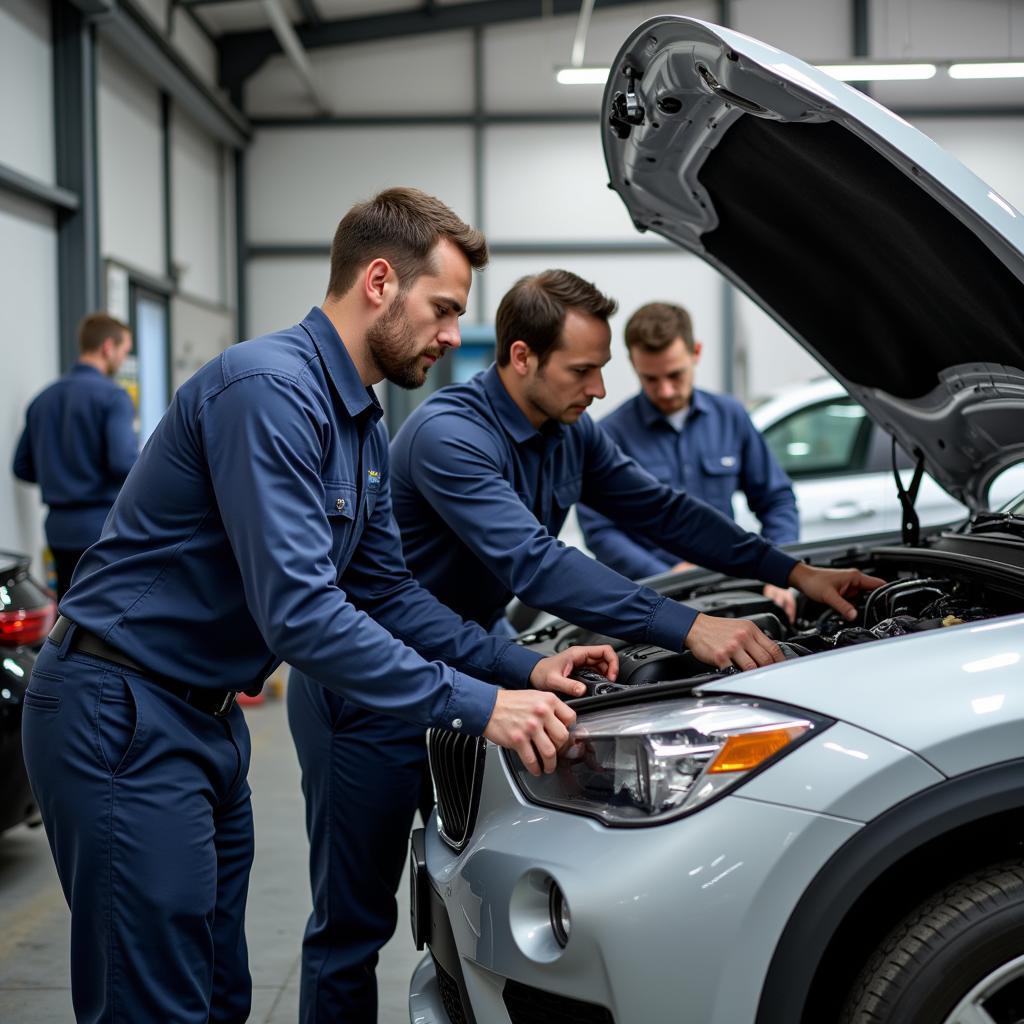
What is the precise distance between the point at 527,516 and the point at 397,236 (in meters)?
0.70

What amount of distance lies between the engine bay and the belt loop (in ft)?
2.73

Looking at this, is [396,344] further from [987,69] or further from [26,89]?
[987,69]

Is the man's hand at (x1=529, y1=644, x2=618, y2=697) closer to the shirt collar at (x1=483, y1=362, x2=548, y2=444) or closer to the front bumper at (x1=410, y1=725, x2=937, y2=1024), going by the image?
the front bumper at (x1=410, y1=725, x2=937, y2=1024)

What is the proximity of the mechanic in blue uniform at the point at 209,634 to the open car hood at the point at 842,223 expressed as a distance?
55 centimetres

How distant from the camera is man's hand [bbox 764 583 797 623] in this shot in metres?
2.77

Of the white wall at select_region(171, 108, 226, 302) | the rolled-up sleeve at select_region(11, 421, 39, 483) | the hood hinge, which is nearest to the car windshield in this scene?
the hood hinge

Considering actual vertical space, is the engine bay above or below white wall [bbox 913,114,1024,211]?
below

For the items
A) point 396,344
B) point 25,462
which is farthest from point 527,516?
point 25,462

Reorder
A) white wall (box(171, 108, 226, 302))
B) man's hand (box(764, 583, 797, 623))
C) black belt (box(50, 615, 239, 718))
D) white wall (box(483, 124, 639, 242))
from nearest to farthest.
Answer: black belt (box(50, 615, 239, 718)), man's hand (box(764, 583, 797, 623)), white wall (box(171, 108, 226, 302)), white wall (box(483, 124, 639, 242))

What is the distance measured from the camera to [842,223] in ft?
7.48

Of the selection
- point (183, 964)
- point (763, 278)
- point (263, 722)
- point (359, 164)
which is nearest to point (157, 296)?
point (359, 164)

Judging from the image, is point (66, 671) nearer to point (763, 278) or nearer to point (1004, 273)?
point (1004, 273)

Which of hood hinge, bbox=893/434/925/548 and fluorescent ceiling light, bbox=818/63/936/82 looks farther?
fluorescent ceiling light, bbox=818/63/936/82

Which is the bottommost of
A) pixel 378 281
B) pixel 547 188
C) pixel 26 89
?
pixel 378 281
